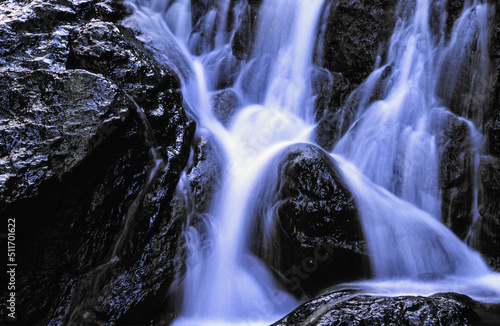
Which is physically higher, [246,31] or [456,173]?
[246,31]

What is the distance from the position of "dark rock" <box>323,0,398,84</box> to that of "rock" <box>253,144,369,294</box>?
2.38m

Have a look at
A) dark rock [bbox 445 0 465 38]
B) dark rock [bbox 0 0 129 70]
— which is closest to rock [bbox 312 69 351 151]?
dark rock [bbox 445 0 465 38]

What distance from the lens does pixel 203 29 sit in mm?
6980

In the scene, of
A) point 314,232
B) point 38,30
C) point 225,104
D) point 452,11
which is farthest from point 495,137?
point 38,30

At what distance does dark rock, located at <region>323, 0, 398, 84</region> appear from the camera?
222 inches

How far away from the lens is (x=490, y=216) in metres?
4.24

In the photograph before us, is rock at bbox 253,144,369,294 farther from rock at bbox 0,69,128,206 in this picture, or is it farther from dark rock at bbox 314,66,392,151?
rock at bbox 0,69,128,206

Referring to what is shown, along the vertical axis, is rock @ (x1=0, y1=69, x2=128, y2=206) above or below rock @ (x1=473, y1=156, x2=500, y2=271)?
above

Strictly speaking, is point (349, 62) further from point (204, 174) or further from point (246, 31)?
point (204, 174)

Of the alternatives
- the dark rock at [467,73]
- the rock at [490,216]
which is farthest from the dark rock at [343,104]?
the rock at [490,216]

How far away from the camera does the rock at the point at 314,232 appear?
12.4 ft

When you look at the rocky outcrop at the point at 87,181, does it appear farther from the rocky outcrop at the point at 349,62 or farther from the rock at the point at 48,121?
the rocky outcrop at the point at 349,62

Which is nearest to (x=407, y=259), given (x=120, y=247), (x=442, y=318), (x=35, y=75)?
(x=442, y=318)

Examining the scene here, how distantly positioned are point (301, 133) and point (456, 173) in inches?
86.9
